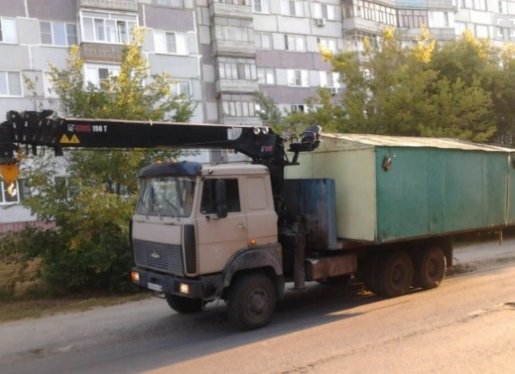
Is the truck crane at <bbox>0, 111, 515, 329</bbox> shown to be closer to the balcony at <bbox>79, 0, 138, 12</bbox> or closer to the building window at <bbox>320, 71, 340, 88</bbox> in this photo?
the balcony at <bbox>79, 0, 138, 12</bbox>

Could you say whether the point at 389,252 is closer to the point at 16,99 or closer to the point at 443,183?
the point at 443,183

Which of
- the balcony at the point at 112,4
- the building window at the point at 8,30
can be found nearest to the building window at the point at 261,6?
the balcony at the point at 112,4

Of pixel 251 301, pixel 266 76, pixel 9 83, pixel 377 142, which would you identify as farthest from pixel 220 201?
pixel 266 76

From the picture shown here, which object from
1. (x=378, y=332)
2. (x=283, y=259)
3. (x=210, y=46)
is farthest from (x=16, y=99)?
(x=378, y=332)

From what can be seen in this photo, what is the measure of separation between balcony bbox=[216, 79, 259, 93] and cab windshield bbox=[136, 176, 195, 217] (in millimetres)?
29955

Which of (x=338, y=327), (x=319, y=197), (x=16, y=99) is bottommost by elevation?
(x=338, y=327)

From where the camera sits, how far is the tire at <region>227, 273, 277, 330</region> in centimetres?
849

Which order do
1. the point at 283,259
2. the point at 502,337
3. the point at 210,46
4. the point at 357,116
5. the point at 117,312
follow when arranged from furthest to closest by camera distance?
the point at 210,46, the point at 357,116, the point at 117,312, the point at 283,259, the point at 502,337

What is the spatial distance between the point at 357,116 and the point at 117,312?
11916mm

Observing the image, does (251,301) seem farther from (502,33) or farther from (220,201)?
(502,33)

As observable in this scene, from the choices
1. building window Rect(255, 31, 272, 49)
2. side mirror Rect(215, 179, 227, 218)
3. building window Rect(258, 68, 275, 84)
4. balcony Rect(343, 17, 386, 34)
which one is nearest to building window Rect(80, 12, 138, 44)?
building window Rect(255, 31, 272, 49)

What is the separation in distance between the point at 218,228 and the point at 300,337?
1956mm

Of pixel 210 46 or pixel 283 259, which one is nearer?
pixel 283 259

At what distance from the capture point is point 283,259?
945 centimetres
